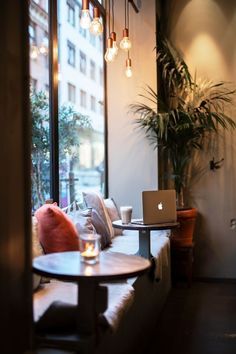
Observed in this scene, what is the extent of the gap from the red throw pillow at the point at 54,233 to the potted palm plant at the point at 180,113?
6.44 ft

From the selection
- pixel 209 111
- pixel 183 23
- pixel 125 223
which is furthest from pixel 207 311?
pixel 183 23

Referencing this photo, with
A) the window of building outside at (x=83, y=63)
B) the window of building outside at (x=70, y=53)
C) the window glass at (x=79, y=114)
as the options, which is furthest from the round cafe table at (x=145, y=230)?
the window of building outside at (x=83, y=63)

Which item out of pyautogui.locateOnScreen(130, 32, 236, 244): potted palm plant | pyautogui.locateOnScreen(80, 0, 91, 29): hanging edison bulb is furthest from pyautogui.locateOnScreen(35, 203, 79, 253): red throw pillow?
pyautogui.locateOnScreen(130, 32, 236, 244): potted palm plant

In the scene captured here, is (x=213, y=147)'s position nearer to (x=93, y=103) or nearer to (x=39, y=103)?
(x=93, y=103)

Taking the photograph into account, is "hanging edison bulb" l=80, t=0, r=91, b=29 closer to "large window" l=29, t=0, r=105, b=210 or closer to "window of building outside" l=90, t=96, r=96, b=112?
"large window" l=29, t=0, r=105, b=210

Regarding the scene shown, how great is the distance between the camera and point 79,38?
162 inches

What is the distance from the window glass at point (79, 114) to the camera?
3.72m

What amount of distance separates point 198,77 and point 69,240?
9.37 feet

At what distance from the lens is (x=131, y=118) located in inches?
183

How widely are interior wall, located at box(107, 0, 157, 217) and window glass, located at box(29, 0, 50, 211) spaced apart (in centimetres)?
138

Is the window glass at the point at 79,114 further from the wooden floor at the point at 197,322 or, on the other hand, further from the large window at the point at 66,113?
the wooden floor at the point at 197,322

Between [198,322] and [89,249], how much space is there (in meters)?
1.90

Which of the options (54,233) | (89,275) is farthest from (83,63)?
(89,275)

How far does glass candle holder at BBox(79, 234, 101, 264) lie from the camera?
75.3 inches
